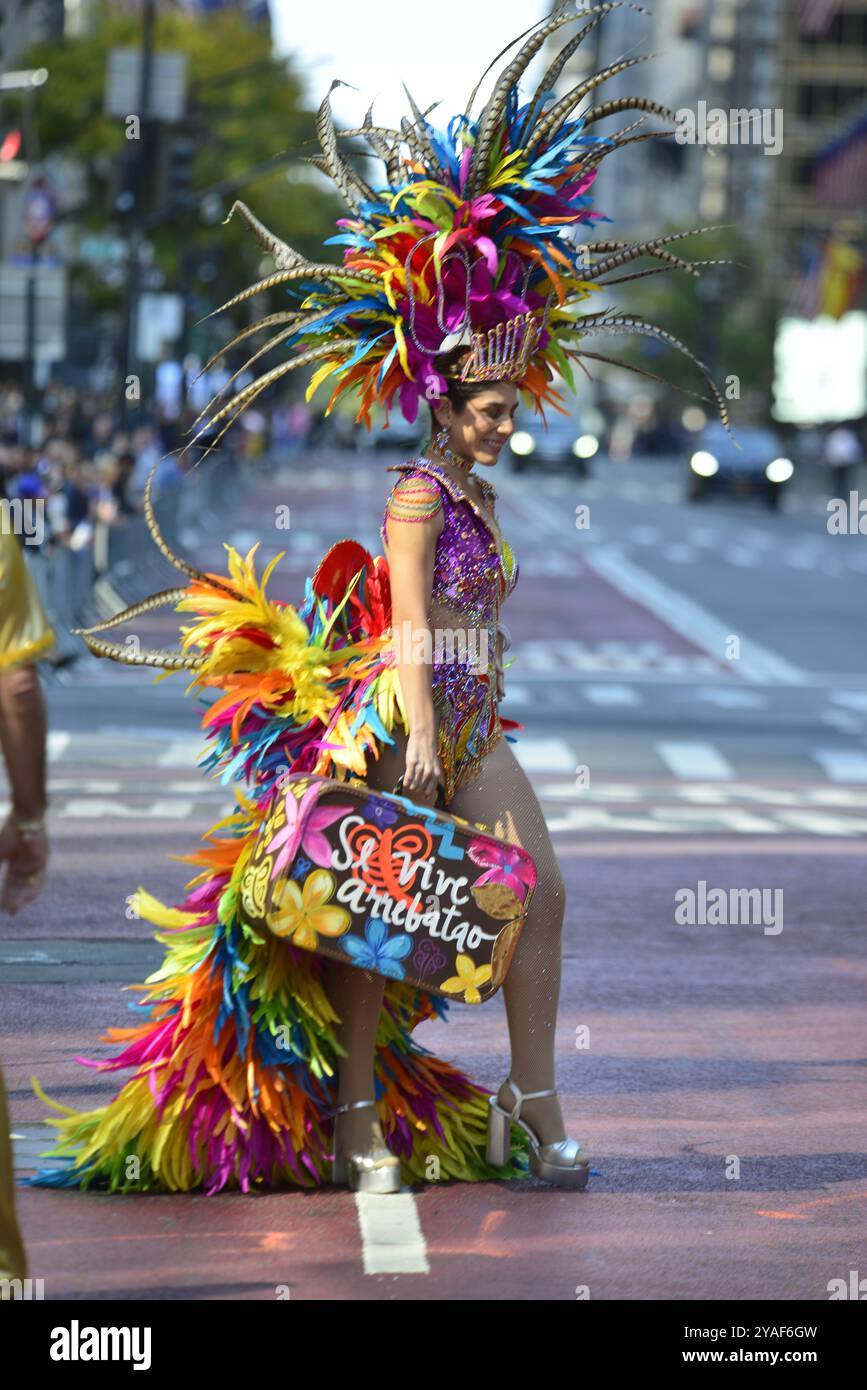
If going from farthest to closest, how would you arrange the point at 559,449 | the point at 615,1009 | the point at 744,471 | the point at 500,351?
1. the point at 559,449
2. the point at 744,471
3. the point at 615,1009
4. the point at 500,351

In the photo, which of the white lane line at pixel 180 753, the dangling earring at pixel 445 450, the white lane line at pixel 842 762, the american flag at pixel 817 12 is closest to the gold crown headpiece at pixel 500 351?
the dangling earring at pixel 445 450

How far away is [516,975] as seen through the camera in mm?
6371

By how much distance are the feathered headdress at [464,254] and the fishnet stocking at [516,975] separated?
0.86m

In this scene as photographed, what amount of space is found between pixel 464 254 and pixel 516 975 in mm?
1640

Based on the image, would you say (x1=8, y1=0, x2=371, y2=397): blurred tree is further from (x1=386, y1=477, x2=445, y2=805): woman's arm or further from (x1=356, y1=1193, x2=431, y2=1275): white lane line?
(x1=356, y1=1193, x2=431, y2=1275): white lane line

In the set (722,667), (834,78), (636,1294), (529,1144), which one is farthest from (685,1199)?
(834,78)

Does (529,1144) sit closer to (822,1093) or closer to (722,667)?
(822,1093)

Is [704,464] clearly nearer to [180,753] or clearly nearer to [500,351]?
[180,753]

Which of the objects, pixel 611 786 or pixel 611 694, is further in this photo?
pixel 611 694

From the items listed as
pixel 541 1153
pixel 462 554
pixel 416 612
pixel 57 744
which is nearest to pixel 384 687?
pixel 416 612

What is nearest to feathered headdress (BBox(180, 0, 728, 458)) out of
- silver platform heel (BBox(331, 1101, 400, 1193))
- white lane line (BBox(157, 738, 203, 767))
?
silver platform heel (BBox(331, 1101, 400, 1193))

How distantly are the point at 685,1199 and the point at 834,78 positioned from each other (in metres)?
134

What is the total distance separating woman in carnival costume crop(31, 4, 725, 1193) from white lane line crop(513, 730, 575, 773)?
9539 mm

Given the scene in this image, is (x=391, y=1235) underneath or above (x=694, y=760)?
underneath
